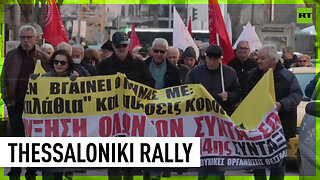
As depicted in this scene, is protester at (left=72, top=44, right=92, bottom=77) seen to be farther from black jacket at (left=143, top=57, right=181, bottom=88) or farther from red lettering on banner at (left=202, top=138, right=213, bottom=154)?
red lettering on banner at (left=202, top=138, right=213, bottom=154)

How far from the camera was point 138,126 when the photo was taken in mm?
8711

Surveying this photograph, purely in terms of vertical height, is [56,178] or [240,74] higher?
[240,74]

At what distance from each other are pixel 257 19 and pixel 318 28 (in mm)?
5410

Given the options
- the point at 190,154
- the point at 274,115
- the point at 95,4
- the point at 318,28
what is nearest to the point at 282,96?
the point at 274,115

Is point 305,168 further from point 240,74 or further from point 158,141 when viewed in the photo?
point 240,74

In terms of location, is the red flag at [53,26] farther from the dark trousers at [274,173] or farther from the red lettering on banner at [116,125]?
the dark trousers at [274,173]

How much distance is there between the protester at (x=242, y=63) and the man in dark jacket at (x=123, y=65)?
1.61m

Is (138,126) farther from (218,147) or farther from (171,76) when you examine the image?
(171,76)

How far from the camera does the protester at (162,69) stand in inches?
399

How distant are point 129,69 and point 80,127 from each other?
111cm

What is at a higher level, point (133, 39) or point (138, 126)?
point (133, 39)

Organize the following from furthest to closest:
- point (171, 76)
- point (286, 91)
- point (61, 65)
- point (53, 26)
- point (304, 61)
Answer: point (304, 61) → point (53, 26) → point (171, 76) → point (286, 91) → point (61, 65)

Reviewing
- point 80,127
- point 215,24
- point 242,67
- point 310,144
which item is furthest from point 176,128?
point 242,67

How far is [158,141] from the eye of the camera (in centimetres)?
870
